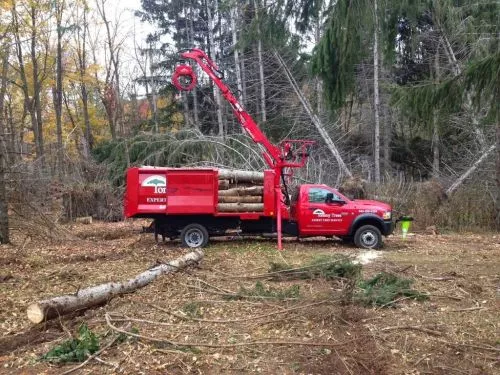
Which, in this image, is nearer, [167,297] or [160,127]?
[167,297]

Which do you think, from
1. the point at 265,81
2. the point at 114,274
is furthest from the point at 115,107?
the point at 114,274

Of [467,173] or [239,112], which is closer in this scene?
[239,112]

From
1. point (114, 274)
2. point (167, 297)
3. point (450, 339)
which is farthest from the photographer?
point (114, 274)

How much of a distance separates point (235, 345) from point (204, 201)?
806 cm

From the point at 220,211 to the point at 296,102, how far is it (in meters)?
13.3

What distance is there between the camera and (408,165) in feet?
91.2

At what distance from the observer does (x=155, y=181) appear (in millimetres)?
13727

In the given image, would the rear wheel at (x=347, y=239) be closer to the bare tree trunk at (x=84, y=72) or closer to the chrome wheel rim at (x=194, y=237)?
the chrome wheel rim at (x=194, y=237)

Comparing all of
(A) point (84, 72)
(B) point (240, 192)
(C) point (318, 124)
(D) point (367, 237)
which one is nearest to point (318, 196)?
(D) point (367, 237)

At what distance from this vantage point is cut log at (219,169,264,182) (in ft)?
45.5

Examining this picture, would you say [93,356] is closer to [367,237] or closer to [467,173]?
[367,237]

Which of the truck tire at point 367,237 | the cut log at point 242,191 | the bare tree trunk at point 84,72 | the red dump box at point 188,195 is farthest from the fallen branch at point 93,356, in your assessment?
the bare tree trunk at point 84,72

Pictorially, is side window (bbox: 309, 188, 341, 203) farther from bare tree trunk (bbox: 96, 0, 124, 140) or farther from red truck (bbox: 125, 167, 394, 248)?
bare tree trunk (bbox: 96, 0, 124, 140)

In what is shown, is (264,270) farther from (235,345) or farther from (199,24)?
(199,24)
